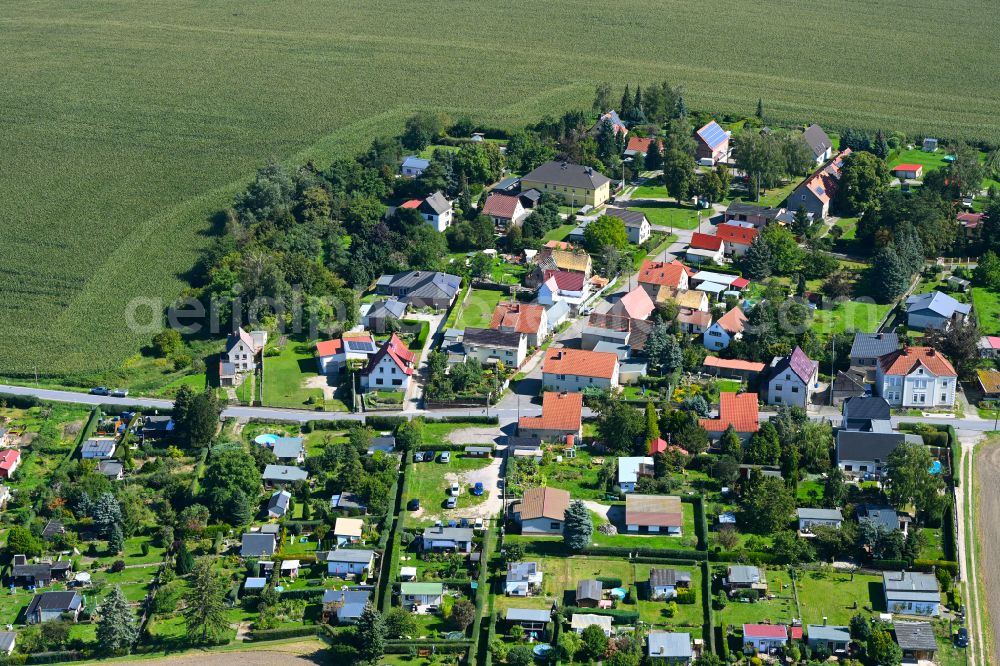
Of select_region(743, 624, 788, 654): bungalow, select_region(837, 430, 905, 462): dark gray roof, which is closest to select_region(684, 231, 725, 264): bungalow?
select_region(837, 430, 905, 462): dark gray roof

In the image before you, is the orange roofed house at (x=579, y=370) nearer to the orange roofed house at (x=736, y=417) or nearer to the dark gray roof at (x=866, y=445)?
the orange roofed house at (x=736, y=417)

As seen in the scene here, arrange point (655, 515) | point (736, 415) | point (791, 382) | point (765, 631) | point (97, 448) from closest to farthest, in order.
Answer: point (765, 631) → point (655, 515) → point (97, 448) → point (736, 415) → point (791, 382)

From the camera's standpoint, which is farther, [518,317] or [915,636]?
[518,317]

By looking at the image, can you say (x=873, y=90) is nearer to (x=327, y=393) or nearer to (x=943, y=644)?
(x=327, y=393)

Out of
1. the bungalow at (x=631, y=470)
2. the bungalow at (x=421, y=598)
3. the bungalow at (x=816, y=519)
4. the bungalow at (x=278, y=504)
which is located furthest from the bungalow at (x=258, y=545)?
the bungalow at (x=816, y=519)

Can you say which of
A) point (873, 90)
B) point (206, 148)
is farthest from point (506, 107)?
point (873, 90)

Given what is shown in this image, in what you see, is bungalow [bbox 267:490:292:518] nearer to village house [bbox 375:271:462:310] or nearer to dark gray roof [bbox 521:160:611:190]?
village house [bbox 375:271:462:310]

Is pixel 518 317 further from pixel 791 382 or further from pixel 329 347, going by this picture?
pixel 791 382

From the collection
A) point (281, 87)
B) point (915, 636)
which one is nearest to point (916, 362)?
point (915, 636)
